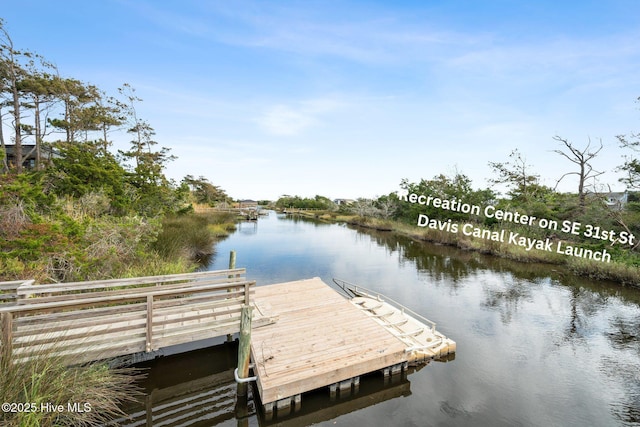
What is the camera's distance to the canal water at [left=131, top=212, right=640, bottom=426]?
4863 mm

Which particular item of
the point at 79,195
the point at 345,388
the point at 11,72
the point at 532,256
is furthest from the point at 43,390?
the point at 11,72

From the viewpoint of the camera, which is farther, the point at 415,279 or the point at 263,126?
the point at 263,126

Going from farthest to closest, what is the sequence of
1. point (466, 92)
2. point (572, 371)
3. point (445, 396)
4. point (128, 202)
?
point (466, 92)
point (128, 202)
point (572, 371)
point (445, 396)

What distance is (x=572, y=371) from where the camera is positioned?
632 cm

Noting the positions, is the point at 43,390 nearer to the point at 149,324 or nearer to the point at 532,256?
Result: the point at 149,324

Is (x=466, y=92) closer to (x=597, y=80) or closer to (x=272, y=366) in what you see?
(x=597, y=80)

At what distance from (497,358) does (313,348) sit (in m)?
4.87

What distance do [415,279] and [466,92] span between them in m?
11.3

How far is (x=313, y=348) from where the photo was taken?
5387 mm

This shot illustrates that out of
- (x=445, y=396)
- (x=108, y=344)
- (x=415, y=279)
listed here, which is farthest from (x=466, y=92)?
(x=108, y=344)

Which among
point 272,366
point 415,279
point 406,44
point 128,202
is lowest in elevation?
point 415,279

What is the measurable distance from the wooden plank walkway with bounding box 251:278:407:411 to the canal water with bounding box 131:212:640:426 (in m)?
0.57

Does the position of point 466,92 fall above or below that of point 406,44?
below

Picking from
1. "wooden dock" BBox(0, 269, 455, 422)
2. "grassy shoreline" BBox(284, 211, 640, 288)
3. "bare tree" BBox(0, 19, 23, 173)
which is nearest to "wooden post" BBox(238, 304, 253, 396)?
"wooden dock" BBox(0, 269, 455, 422)
